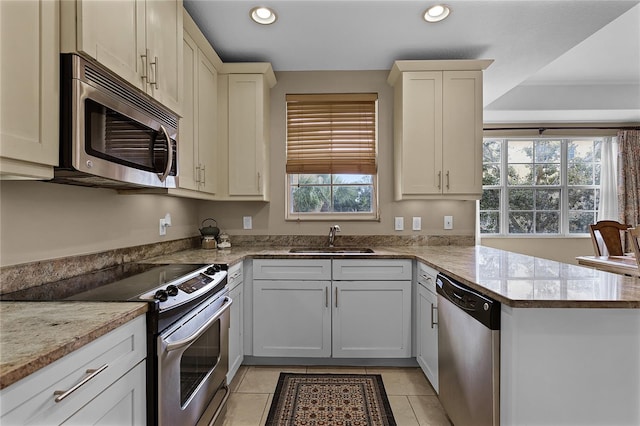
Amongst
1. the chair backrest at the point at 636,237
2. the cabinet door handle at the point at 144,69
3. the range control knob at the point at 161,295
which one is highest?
the cabinet door handle at the point at 144,69

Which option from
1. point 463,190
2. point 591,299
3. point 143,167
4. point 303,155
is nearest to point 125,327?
point 143,167

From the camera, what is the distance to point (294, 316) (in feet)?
8.27

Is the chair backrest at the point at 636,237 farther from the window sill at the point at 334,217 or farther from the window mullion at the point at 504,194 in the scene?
the window mullion at the point at 504,194

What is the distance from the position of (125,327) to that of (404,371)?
211 cm

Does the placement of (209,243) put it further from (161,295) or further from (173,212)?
(161,295)

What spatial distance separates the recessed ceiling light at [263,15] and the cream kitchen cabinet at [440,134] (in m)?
1.11

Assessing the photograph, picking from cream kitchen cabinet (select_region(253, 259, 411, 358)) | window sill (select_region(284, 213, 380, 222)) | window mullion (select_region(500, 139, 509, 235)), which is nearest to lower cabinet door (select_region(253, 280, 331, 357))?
cream kitchen cabinet (select_region(253, 259, 411, 358))

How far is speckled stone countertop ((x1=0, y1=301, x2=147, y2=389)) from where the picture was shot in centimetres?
68

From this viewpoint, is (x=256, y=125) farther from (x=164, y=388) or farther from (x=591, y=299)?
(x=591, y=299)

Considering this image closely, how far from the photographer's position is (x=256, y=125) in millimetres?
2811

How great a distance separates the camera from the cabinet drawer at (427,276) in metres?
2.12

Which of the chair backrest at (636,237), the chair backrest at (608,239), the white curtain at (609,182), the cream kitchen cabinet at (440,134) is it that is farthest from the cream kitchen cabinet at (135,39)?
the white curtain at (609,182)

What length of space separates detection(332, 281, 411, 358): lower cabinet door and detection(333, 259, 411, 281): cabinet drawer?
39 mm

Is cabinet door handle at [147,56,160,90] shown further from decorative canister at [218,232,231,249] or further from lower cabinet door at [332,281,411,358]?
lower cabinet door at [332,281,411,358]
